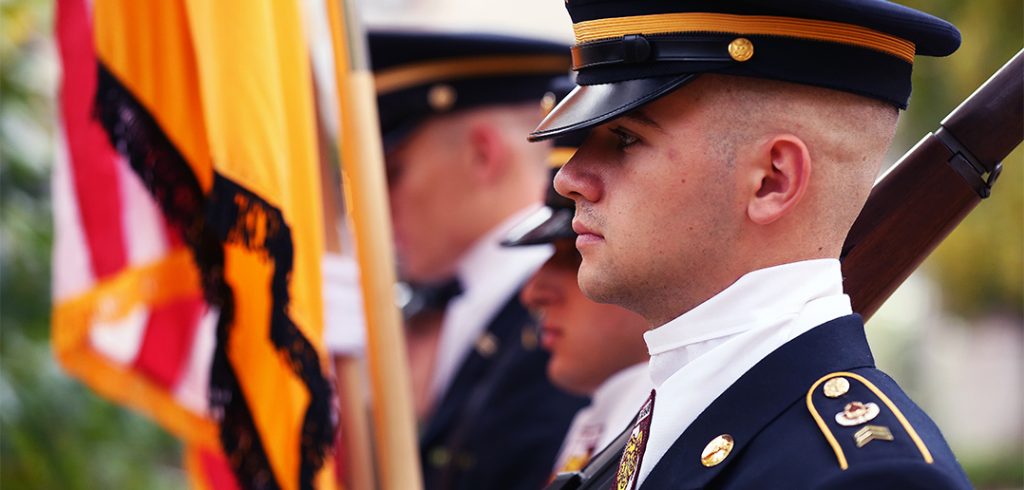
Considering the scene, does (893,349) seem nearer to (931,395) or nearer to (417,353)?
(931,395)

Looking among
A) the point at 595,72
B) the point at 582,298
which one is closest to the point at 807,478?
the point at 595,72

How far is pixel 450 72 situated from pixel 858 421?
110 inches

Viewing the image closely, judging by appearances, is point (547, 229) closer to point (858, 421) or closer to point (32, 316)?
point (858, 421)

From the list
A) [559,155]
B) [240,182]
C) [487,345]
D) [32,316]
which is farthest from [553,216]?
[32,316]

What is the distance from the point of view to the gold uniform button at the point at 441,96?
13.4 feet

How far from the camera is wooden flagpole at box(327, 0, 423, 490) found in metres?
2.69

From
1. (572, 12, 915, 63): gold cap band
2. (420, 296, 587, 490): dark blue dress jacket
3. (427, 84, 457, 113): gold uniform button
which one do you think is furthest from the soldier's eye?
(427, 84, 457, 113): gold uniform button

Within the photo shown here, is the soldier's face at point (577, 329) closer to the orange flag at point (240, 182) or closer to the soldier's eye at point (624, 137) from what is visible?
the orange flag at point (240, 182)

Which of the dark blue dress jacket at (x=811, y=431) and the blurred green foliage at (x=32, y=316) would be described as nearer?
the dark blue dress jacket at (x=811, y=431)

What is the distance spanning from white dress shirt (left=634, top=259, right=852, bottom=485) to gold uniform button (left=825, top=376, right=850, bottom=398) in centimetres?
7

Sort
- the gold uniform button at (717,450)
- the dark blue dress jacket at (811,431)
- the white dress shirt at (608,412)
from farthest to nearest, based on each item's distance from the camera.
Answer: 1. the white dress shirt at (608,412)
2. the gold uniform button at (717,450)
3. the dark blue dress jacket at (811,431)

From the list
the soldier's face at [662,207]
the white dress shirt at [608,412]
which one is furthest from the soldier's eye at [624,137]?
the white dress shirt at [608,412]

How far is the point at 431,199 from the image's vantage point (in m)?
4.11

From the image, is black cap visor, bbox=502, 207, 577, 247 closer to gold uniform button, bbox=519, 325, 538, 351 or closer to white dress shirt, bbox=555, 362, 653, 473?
white dress shirt, bbox=555, 362, 653, 473
